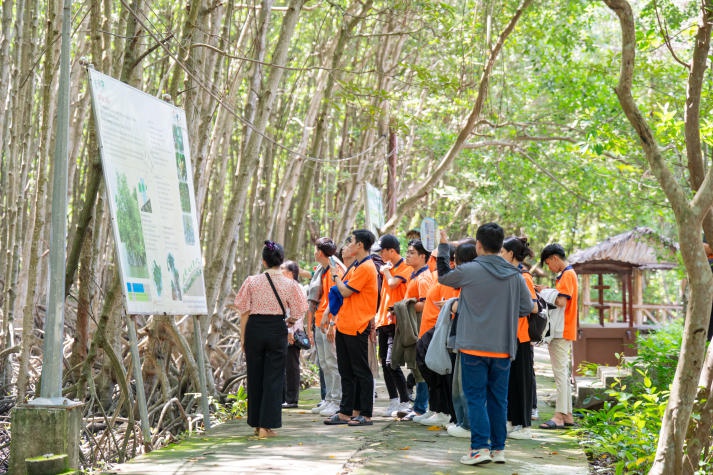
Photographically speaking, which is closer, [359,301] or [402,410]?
[359,301]

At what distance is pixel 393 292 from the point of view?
7988 mm

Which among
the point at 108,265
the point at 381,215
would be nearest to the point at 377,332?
the point at 381,215

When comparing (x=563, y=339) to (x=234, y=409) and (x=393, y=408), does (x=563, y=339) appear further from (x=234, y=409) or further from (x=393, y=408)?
(x=234, y=409)

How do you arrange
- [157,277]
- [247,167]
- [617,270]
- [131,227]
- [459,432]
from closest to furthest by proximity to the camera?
[131,227] < [157,277] < [459,432] < [247,167] < [617,270]

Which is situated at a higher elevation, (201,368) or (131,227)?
(131,227)

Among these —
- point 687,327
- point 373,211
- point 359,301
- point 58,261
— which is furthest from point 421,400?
point 373,211

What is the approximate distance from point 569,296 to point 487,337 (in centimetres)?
215

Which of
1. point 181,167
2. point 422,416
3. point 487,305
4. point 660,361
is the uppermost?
point 181,167

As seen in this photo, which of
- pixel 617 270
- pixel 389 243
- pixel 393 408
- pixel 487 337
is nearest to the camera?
pixel 487 337

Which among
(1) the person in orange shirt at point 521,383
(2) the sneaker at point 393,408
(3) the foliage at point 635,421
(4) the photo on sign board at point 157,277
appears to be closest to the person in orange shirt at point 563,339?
(3) the foliage at point 635,421

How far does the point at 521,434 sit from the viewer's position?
7.00m

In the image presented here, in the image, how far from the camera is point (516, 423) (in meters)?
6.99

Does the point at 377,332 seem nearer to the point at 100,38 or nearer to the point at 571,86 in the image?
the point at 100,38

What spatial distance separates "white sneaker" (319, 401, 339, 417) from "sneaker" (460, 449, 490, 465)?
2558mm
